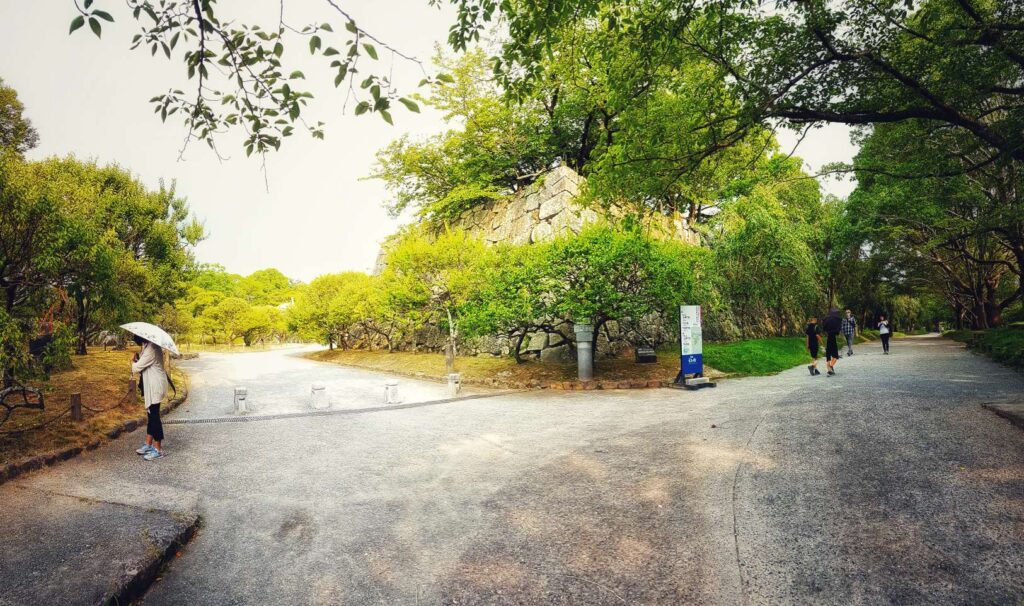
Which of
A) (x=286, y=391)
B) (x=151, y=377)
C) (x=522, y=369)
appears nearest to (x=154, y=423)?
(x=151, y=377)

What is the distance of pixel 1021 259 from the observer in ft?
59.4

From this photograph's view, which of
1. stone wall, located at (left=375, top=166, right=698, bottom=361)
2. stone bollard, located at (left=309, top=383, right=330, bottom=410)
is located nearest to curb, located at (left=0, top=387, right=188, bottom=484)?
stone bollard, located at (left=309, top=383, right=330, bottom=410)

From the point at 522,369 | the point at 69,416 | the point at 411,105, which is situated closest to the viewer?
the point at 411,105

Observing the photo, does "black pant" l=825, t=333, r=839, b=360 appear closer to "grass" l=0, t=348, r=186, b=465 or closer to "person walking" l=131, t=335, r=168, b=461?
"person walking" l=131, t=335, r=168, b=461

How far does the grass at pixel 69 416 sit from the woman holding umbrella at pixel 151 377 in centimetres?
114

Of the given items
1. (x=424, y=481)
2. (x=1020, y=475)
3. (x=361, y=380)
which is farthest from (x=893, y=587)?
(x=361, y=380)

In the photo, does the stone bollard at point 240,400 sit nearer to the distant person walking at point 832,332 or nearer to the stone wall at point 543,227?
the stone wall at point 543,227

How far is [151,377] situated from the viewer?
6547mm

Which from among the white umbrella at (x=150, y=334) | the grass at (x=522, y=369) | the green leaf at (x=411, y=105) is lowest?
the grass at (x=522, y=369)

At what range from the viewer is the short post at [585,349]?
13.1 meters

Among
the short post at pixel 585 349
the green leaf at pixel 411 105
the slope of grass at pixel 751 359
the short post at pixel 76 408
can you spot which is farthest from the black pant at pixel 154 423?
the slope of grass at pixel 751 359

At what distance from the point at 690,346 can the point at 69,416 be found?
13.0 meters

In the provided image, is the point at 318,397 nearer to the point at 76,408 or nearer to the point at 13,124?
the point at 76,408

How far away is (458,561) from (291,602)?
1.13m
